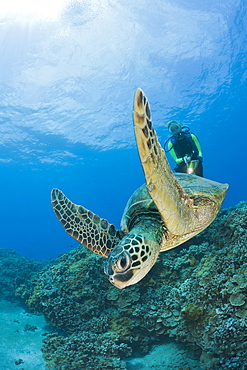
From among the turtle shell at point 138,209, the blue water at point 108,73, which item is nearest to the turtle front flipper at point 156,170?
the turtle shell at point 138,209

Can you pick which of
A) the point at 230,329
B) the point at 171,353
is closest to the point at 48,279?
the point at 171,353

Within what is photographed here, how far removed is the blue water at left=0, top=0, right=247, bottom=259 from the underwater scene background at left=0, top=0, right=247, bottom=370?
113 millimetres

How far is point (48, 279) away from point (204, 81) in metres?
28.2

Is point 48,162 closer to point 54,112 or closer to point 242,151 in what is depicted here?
point 54,112

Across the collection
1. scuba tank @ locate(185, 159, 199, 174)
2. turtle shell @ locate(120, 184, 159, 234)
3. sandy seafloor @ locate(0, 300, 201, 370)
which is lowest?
sandy seafloor @ locate(0, 300, 201, 370)

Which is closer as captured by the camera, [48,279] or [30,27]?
[48,279]

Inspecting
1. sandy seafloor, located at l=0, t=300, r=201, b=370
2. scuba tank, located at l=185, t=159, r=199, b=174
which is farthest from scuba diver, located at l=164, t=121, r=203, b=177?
sandy seafloor, located at l=0, t=300, r=201, b=370

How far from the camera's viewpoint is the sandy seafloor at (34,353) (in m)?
3.84

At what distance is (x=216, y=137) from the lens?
51.9 meters

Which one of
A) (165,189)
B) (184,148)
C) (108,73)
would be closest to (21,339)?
(165,189)

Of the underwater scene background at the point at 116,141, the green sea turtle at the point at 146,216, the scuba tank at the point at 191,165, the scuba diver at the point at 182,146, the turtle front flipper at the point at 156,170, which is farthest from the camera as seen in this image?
the scuba diver at the point at 182,146

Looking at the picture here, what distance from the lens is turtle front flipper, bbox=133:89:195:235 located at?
73.1 inches

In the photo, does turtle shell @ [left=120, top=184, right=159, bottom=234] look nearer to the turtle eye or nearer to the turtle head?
the turtle head

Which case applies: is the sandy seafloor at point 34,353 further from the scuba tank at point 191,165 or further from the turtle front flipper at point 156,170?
the scuba tank at point 191,165
